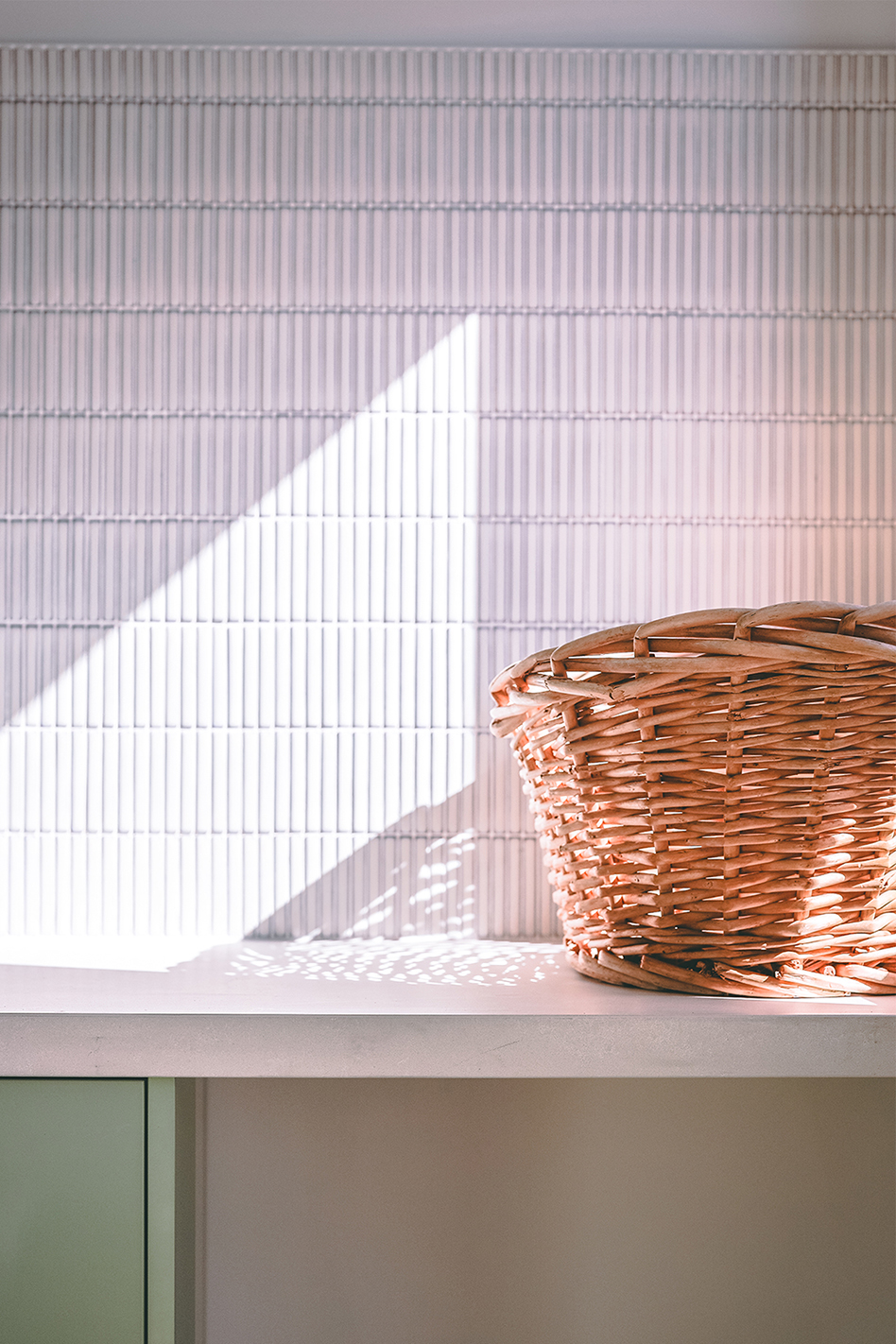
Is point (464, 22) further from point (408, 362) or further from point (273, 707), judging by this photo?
point (273, 707)

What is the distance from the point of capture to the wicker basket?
625 mm

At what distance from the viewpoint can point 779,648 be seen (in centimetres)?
61

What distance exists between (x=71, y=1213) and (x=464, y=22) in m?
1.16

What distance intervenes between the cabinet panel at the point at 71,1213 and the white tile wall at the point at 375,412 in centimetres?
37

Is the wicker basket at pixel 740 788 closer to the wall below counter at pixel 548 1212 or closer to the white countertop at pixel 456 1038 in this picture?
the white countertop at pixel 456 1038

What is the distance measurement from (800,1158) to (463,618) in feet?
2.15

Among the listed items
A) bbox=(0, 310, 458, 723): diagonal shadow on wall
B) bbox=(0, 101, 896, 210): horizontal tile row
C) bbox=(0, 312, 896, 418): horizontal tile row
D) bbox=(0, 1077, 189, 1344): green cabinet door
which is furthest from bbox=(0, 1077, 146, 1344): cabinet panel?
bbox=(0, 101, 896, 210): horizontal tile row

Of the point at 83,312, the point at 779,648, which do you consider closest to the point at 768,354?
the point at 779,648

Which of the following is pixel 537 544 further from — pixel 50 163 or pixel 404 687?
pixel 50 163

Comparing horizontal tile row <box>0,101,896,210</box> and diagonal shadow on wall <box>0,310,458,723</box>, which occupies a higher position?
horizontal tile row <box>0,101,896,210</box>

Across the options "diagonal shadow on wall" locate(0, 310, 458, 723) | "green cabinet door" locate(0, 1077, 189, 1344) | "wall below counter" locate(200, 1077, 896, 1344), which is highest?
"diagonal shadow on wall" locate(0, 310, 458, 723)

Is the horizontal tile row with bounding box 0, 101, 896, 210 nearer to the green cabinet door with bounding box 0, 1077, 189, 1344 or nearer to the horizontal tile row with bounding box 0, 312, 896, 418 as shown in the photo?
the horizontal tile row with bounding box 0, 312, 896, 418

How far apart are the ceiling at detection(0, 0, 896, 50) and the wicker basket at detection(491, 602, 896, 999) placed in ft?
2.49

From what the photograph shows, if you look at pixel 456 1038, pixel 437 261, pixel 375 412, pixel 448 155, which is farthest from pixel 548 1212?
pixel 448 155
